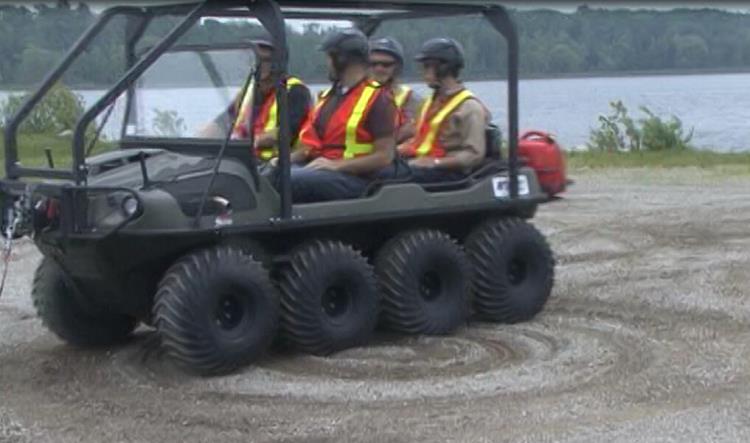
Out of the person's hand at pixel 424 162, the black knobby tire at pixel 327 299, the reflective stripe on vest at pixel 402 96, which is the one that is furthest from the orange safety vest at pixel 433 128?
the black knobby tire at pixel 327 299

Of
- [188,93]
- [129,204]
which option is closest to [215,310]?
[129,204]

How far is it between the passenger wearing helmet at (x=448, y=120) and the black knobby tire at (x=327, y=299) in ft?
3.82

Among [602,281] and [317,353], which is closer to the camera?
[317,353]

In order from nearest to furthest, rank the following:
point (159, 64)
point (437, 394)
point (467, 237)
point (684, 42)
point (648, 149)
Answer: point (437, 394) < point (159, 64) < point (467, 237) < point (648, 149) < point (684, 42)

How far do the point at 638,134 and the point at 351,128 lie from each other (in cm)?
1921

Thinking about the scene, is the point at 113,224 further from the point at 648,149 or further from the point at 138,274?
the point at 648,149

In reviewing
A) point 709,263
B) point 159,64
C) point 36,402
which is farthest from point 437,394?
point 709,263

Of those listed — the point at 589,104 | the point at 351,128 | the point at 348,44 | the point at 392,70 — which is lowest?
the point at 589,104

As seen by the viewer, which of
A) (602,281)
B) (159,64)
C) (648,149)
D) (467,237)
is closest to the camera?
(159,64)

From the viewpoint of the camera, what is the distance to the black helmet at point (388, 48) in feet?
35.2

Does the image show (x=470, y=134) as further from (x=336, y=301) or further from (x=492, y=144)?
(x=336, y=301)

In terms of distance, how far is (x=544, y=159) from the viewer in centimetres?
1097

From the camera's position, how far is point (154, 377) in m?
8.84

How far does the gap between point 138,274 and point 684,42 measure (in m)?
28.3
